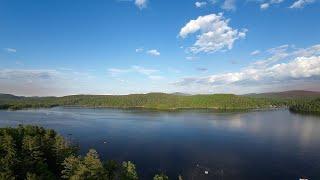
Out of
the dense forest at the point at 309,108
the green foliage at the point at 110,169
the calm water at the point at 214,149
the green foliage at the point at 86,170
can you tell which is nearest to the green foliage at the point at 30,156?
the green foliage at the point at 86,170

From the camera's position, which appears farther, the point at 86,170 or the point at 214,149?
the point at 214,149

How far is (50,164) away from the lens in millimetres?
44188

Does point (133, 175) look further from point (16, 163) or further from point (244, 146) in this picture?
point (244, 146)

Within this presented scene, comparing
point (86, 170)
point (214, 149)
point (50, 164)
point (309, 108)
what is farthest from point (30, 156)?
point (309, 108)

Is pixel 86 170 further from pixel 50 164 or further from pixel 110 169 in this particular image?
pixel 50 164

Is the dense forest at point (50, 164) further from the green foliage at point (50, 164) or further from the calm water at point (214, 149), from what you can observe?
the calm water at point (214, 149)

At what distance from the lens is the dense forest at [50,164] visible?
113 feet

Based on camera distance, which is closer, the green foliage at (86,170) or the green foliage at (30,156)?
the green foliage at (86,170)

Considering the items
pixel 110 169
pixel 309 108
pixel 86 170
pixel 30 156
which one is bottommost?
pixel 110 169

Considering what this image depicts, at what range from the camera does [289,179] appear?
47844 millimetres

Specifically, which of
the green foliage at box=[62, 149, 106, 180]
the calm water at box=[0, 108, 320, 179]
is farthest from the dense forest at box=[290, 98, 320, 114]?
the green foliage at box=[62, 149, 106, 180]

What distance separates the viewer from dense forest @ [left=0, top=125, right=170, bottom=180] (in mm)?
34469

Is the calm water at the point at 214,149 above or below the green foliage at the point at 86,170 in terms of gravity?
below

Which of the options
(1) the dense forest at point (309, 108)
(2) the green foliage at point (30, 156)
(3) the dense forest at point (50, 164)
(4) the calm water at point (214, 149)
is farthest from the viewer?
(1) the dense forest at point (309, 108)
